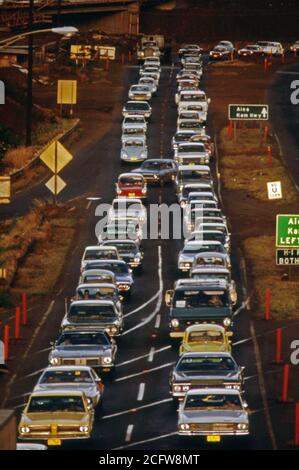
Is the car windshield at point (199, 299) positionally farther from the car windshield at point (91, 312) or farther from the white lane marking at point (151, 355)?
the car windshield at point (91, 312)

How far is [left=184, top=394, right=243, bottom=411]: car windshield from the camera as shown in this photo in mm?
36375

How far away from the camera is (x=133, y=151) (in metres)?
86.4

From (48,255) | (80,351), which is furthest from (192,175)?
(80,351)

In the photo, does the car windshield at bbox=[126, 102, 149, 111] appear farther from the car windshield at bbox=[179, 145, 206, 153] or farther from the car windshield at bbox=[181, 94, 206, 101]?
the car windshield at bbox=[179, 145, 206, 153]

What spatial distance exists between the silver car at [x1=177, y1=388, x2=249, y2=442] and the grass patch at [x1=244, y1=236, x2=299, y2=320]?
1659 cm

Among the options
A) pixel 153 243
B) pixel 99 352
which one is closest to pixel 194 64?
pixel 153 243

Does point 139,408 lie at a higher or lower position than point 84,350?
lower

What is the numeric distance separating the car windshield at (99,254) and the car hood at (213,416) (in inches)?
919

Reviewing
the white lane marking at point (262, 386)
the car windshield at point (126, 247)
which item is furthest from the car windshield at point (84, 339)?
the car windshield at point (126, 247)

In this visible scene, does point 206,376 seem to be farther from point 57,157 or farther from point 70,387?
point 57,157

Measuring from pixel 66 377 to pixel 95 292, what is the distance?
39.8ft

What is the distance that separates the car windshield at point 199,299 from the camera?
4941 cm

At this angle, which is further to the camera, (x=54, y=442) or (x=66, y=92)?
(x=66, y=92)

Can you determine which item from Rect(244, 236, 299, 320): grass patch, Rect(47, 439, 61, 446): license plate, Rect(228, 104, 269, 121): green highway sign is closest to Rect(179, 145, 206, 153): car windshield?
Rect(228, 104, 269, 121): green highway sign
